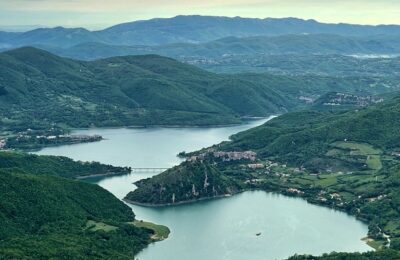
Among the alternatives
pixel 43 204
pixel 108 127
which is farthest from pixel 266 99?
pixel 43 204

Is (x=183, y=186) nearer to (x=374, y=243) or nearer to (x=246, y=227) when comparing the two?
(x=246, y=227)

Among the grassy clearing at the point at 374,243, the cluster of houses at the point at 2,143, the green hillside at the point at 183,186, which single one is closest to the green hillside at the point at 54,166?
the green hillside at the point at 183,186

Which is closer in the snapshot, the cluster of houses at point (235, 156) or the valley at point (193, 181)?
the valley at point (193, 181)

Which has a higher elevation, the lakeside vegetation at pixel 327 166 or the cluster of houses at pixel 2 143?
the lakeside vegetation at pixel 327 166

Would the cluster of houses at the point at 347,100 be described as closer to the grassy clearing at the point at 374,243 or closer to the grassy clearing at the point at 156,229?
the grassy clearing at the point at 374,243

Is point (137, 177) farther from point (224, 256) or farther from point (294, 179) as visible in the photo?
point (224, 256)

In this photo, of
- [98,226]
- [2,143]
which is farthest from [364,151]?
[2,143]

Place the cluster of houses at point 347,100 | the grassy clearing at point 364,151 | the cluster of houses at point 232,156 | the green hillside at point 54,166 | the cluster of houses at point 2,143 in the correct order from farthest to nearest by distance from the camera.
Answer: the cluster of houses at point 347,100 → the cluster of houses at point 2,143 → the cluster of houses at point 232,156 → the grassy clearing at point 364,151 → the green hillside at point 54,166
